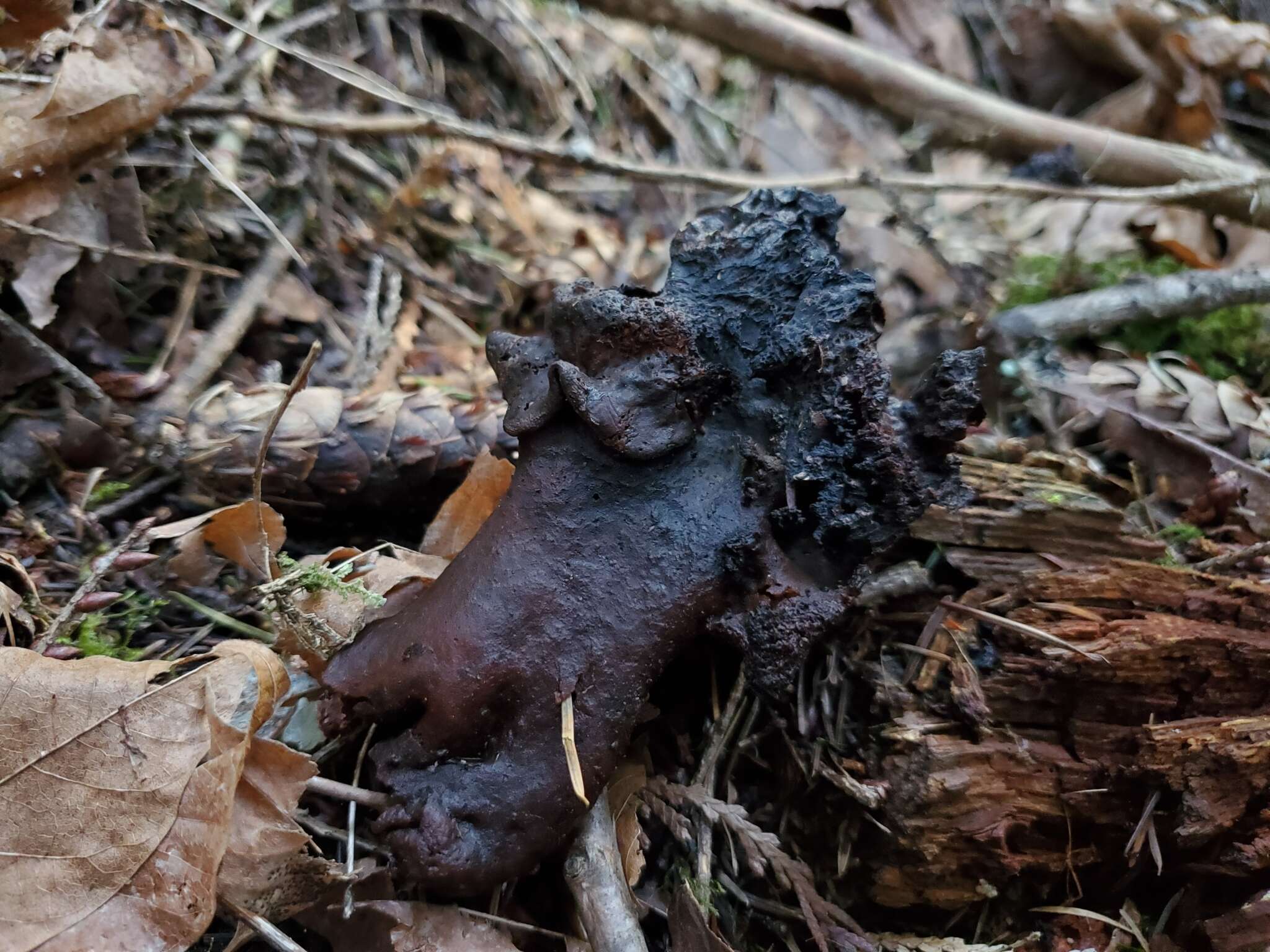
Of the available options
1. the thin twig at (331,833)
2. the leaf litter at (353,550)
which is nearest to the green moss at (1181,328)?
the leaf litter at (353,550)

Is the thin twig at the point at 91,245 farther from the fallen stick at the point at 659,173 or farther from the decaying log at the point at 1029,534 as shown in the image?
the decaying log at the point at 1029,534

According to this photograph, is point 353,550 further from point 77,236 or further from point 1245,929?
point 1245,929

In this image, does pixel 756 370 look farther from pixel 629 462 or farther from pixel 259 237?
pixel 259 237

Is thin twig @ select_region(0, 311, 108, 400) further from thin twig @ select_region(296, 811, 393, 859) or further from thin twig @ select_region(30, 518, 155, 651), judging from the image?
thin twig @ select_region(296, 811, 393, 859)

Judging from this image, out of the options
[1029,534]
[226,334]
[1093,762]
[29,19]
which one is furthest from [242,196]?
[1093,762]

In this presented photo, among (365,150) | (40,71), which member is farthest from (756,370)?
(365,150)

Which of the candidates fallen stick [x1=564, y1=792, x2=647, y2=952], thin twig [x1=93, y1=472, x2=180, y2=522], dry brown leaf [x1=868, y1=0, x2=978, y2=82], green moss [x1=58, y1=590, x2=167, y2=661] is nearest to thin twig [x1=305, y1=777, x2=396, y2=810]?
fallen stick [x1=564, y1=792, x2=647, y2=952]
